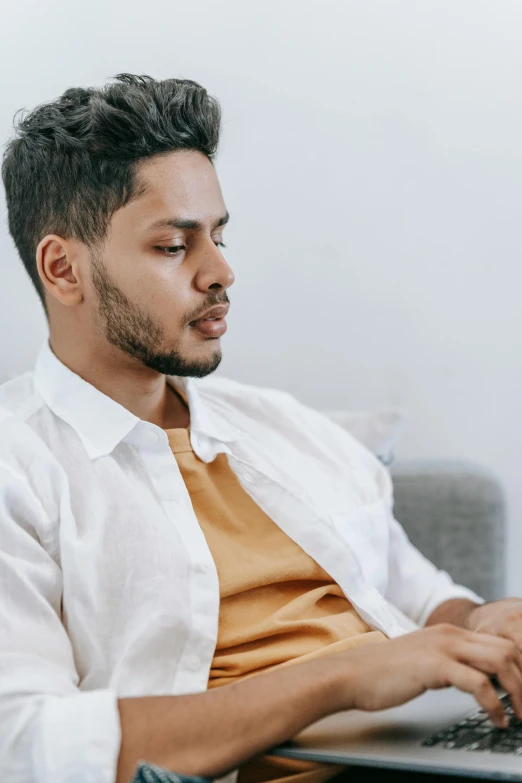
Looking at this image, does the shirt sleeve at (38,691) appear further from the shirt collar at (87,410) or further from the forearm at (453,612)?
the forearm at (453,612)

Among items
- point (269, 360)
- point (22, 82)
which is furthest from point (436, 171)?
point (22, 82)

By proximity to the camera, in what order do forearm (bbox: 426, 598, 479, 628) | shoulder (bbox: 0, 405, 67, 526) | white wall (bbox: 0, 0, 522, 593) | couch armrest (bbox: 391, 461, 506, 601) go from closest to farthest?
shoulder (bbox: 0, 405, 67, 526)
forearm (bbox: 426, 598, 479, 628)
couch armrest (bbox: 391, 461, 506, 601)
white wall (bbox: 0, 0, 522, 593)

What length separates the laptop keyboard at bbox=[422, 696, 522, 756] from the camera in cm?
82

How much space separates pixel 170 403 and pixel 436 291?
0.81 meters

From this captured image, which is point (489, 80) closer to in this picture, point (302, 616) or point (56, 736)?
point (302, 616)

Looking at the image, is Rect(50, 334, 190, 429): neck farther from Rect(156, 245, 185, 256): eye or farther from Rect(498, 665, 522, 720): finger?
Rect(498, 665, 522, 720): finger

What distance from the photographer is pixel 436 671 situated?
0.85m

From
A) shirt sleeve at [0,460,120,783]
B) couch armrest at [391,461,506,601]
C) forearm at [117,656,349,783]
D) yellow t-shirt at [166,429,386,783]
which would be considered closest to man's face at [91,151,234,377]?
yellow t-shirt at [166,429,386,783]

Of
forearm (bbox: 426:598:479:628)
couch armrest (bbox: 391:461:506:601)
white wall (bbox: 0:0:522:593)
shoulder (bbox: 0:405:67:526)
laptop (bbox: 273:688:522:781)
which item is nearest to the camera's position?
laptop (bbox: 273:688:522:781)

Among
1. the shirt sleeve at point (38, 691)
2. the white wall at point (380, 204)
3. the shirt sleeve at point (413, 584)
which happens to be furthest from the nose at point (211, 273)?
the white wall at point (380, 204)

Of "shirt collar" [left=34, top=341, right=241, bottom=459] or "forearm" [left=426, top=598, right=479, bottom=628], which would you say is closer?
"shirt collar" [left=34, top=341, right=241, bottom=459]

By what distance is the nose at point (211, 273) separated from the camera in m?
1.15

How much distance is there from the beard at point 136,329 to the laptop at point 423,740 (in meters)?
0.47

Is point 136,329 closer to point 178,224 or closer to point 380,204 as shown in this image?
point 178,224
